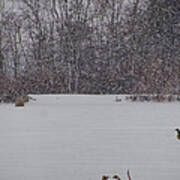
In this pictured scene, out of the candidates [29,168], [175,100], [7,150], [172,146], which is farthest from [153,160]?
[175,100]

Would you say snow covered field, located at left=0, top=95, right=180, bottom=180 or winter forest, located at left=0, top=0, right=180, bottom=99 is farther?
winter forest, located at left=0, top=0, right=180, bottom=99

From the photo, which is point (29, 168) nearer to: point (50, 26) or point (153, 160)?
point (153, 160)

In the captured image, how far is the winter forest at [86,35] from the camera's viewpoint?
19375 mm

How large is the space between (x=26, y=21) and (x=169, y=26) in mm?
8401

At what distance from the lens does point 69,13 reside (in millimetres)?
20594

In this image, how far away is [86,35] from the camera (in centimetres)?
2016

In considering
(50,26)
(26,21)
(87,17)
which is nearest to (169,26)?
(87,17)

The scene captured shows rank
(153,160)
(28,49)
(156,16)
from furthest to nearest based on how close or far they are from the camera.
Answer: (28,49), (156,16), (153,160)

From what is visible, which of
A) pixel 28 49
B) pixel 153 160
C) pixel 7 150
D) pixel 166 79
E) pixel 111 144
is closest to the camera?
pixel 153 160

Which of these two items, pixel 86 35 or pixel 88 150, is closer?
pixel 88 150

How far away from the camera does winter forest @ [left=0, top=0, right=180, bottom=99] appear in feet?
63.6

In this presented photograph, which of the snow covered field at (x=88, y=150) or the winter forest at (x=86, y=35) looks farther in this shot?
the winter forest at (x=86, y=35)

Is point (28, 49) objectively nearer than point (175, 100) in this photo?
No

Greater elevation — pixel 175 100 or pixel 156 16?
pixel 156 16
